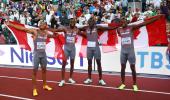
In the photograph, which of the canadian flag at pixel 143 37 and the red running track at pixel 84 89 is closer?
the red running track at pixel 84 89

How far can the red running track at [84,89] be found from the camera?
396 inches

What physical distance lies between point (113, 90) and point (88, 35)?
2.12 meters

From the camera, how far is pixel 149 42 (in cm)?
1263

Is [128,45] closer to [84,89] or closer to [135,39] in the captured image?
[84,89]

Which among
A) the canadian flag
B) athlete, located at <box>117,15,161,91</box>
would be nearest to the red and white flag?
the canadian flag

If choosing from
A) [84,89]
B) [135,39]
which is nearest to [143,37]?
[135,39]

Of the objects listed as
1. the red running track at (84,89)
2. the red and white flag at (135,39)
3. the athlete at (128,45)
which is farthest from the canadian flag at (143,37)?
the red running track at (84,89)

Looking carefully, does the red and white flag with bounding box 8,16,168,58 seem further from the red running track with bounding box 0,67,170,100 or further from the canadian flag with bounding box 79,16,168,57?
the red running track with bounding box 0,67,170,100

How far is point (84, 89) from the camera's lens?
11.2 meters

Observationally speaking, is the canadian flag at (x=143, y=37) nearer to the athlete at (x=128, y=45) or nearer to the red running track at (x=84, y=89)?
the athlete at (x=128, y=45)

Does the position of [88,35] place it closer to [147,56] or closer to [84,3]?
[147,56]

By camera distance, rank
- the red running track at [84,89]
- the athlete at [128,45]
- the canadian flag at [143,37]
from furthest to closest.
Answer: the canadian flag at [143,37] → the athlete at [128,45] → the red running track at [84,89]

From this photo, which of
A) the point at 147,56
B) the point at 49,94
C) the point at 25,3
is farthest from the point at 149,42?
the point at 25,3

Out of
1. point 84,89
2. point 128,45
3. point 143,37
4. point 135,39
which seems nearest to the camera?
point 128,45
